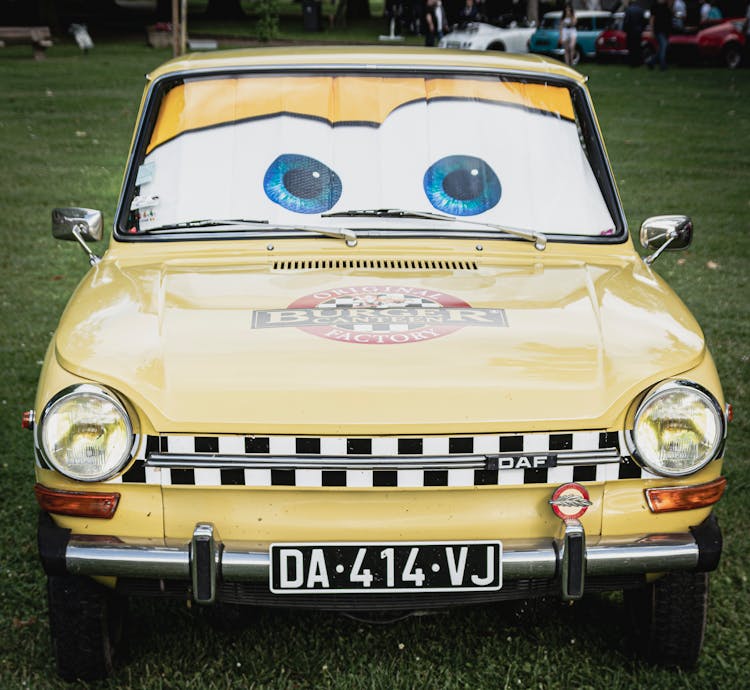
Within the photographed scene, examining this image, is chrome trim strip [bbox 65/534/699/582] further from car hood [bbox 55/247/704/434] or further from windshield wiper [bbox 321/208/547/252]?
windshield wiper [bbox 321/208/547/252]

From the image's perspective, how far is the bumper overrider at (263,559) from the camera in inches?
112

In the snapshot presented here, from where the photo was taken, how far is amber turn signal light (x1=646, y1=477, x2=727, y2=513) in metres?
2.96

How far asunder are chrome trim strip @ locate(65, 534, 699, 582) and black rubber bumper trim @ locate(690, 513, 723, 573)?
0.03 metres

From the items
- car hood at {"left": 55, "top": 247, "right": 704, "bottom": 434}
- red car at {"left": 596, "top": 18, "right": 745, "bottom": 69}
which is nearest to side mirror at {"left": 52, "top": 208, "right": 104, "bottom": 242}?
car hood at {"left": 55, "top": 247, "right": 704, "bottom": 434}

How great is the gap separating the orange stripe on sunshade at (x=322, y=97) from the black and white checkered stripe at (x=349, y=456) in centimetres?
160

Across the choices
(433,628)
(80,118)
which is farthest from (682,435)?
(80,118)

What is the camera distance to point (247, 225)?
381cm

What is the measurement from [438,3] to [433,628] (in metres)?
25.1

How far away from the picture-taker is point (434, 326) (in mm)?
3135

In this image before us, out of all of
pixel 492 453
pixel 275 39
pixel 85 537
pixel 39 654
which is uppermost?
pixel 492 453

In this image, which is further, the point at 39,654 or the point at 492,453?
the point at 39,654

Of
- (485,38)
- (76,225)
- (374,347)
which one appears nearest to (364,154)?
(76,225)

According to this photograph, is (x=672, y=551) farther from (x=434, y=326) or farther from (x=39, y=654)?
(x=39, y=654)

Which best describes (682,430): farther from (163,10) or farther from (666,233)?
(163,10)
